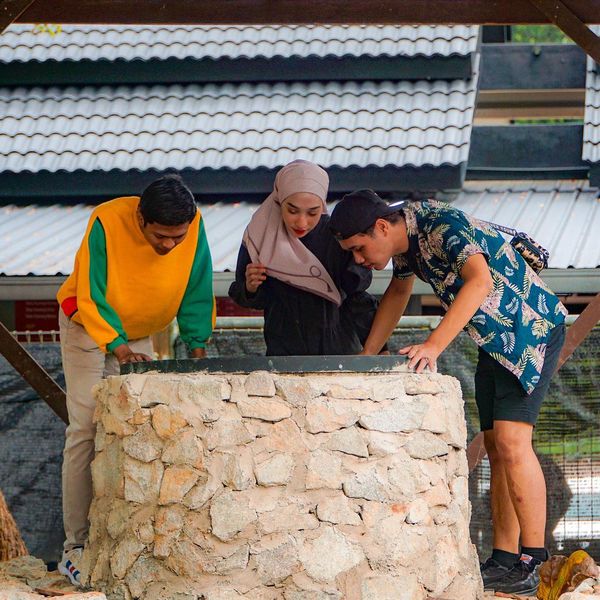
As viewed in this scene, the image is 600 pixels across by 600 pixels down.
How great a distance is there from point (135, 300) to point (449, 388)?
1486mm

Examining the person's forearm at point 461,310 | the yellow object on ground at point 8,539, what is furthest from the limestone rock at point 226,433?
the yellow object on ground at point 8,539

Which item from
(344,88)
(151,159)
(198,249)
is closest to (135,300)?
(198,249)

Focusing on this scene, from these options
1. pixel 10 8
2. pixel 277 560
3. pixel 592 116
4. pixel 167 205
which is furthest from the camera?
pixel 592 116

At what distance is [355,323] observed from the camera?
19.9 ft

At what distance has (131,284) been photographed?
19.0 feet

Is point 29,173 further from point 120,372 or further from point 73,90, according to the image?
point 120,372

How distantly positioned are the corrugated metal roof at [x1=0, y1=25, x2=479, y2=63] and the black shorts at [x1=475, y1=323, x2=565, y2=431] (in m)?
5.07

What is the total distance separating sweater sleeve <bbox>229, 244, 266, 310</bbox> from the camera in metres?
5.86

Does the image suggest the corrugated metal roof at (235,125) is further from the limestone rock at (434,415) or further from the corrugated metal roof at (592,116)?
the limestone rock at (434,415)

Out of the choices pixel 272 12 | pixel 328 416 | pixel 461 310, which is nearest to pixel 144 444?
pixel 328 416

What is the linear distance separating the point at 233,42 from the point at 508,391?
586cm

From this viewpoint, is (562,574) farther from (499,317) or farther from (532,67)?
(532,67)

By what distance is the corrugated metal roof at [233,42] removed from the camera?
10.5m

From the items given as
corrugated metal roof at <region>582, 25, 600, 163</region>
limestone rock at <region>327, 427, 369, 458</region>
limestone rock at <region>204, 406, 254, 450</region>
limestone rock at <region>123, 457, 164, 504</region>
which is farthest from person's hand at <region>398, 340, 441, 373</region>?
corrugated metal roof at <region>582, 25, 600, 163</region>
